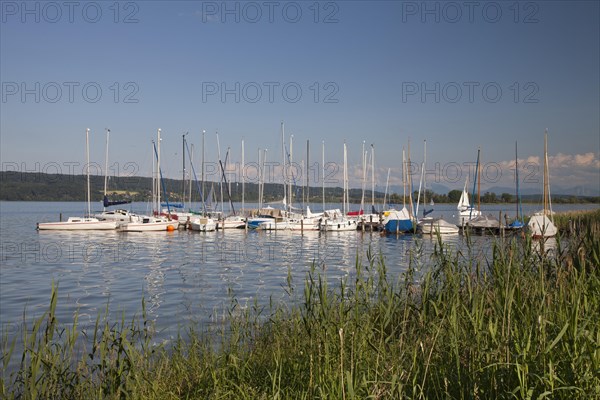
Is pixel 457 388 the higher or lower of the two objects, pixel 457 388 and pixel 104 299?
the higher

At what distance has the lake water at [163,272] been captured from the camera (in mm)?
15344

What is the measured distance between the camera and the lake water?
15.3 meters

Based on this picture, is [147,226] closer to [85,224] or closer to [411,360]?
[85,224]

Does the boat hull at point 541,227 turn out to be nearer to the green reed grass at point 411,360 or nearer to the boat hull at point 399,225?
the green reed grass at point 411,360

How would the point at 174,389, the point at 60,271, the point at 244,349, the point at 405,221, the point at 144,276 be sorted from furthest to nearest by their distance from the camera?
the point at 405,221 < the point at 60,271 < the point at 144,276 < the point at 244,349 < the point at 174,389

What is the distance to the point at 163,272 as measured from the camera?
26234 millimetres

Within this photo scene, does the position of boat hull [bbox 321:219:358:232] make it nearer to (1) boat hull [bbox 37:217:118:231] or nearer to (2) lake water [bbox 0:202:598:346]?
(2) lake water [bbox 0:202:598:346]

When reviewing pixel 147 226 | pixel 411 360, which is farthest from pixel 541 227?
pixel 147 226

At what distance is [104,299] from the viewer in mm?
18500

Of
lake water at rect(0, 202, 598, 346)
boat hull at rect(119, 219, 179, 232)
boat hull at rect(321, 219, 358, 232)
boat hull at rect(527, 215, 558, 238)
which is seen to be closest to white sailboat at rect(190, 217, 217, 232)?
boat hull at rect(119, 219, 179, 232)

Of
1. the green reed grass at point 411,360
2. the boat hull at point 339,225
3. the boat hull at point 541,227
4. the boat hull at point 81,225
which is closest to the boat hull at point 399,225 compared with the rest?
the boat hull at point 339,225

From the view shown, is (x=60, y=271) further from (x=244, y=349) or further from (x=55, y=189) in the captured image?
(x=55, y=189)

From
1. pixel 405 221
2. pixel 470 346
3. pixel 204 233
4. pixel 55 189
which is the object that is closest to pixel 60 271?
pixel 470 346

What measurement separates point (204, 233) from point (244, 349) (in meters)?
49.2
